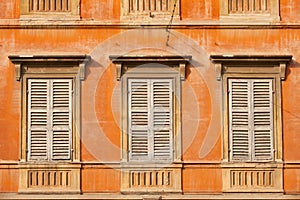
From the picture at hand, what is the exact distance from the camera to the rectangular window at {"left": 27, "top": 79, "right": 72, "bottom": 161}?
17875 millimetres

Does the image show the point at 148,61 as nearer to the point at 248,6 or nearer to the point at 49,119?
the point at 49,119

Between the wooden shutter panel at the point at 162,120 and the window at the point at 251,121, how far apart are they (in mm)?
1164

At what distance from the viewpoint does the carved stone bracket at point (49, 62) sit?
17922 mm

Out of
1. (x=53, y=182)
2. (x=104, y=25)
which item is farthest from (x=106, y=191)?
(x=104, y=25)

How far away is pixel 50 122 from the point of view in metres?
17.9

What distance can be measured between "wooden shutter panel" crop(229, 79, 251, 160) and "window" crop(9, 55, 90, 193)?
3234 millimetres

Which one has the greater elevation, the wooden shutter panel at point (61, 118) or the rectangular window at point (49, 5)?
the rectangular window at point (49, 5)

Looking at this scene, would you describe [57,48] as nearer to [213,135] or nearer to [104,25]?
[104,25]

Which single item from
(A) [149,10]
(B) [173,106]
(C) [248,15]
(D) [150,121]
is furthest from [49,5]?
(C) [248,15]

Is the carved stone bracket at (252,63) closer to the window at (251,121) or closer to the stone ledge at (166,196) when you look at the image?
the window at (251,121)

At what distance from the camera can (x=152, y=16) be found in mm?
18406

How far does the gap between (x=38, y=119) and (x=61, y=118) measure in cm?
49

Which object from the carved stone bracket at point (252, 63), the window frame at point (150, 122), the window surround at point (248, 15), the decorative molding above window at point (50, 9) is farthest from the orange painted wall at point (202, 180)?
the decorative molding above window at point (50, 9)

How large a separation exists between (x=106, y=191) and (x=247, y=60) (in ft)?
13.4
